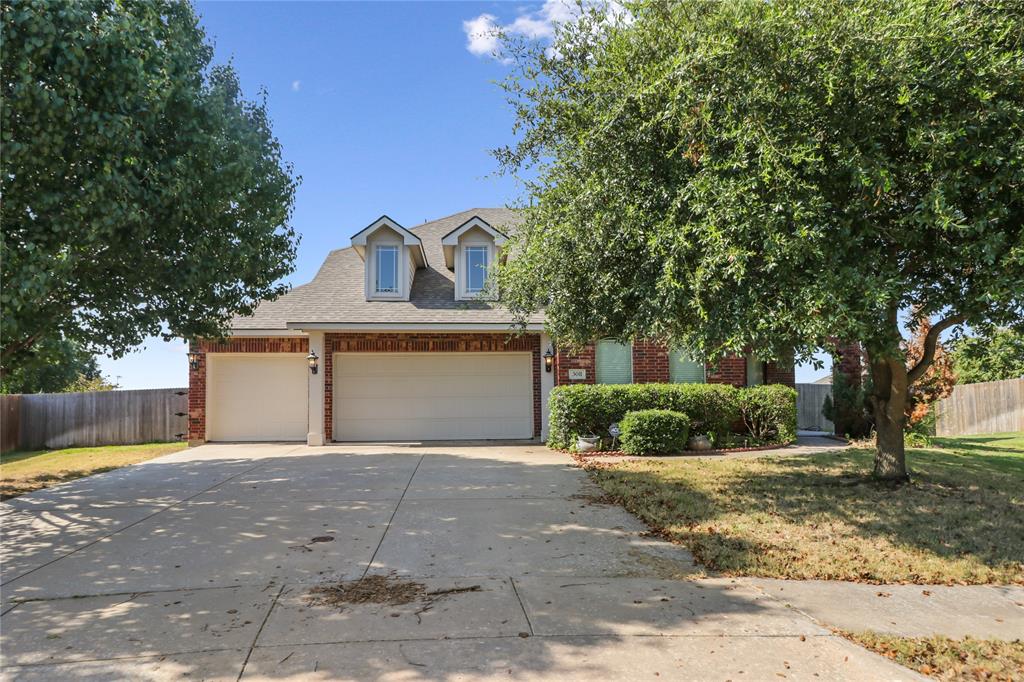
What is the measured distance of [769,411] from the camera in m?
13.3

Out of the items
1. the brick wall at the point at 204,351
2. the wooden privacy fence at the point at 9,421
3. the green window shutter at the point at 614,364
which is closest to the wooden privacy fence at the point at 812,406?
the green window shutter at the point at 614,364

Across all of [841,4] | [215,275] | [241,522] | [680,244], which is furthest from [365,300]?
[841,4]

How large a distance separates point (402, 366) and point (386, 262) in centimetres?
260

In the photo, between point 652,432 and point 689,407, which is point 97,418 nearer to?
point 652,432

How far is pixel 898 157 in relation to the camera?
5848 mm

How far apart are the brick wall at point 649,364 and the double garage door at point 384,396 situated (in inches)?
101

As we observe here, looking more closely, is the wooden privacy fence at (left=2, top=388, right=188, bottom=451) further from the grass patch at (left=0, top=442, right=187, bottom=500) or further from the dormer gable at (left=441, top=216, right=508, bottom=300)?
the dormer gable at (left=441, top=216, right=508, bottom=300)

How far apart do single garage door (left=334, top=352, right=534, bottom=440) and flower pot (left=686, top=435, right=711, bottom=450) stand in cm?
392

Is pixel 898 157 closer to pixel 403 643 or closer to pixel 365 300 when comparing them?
pixel 403 643

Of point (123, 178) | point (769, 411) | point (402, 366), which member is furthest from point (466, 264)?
point (123, 178)

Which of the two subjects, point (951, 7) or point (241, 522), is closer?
point (951, 7)

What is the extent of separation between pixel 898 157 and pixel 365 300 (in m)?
11.5

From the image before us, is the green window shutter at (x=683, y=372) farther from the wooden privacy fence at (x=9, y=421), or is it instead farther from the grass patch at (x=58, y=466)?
the wooden privacy fence at (x=9, y=421)

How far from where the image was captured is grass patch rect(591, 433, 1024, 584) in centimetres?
519
